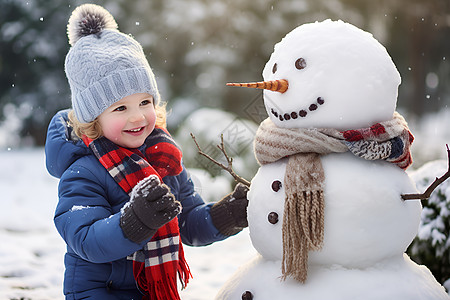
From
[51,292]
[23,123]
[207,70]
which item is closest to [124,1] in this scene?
[207,70]

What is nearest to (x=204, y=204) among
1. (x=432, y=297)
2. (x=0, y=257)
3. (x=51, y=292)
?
(x=432, y=297)

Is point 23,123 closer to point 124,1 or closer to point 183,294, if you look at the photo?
point 124,1

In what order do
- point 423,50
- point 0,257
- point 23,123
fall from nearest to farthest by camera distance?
point 0,257 < point 23,123 < point 423,50

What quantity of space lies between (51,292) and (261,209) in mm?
2044

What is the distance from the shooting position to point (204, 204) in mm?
2498

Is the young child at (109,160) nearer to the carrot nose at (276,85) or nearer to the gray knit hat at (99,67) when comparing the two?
the gray knit hat at (99,67)

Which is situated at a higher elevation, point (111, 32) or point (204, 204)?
point (111, 32)

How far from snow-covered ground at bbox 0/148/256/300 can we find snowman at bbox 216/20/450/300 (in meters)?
1.59

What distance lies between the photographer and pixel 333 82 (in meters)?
1.77

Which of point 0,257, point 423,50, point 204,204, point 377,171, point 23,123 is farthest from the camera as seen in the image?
point 423,50

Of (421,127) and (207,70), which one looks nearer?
(207,70)

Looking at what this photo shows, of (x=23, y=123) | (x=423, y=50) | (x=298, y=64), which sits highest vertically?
(x=298, y=64)

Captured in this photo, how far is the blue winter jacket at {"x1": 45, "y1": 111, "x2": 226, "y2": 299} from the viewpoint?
6.05ft

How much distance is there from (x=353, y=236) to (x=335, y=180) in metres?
0.21
